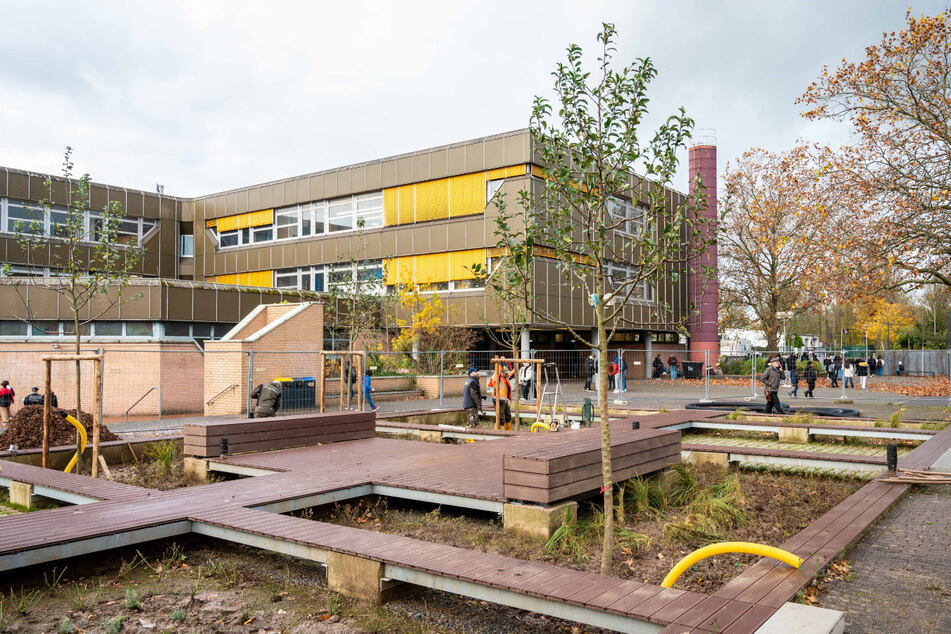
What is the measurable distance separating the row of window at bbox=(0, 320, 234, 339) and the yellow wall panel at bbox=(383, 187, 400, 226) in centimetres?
1170

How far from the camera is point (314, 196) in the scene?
40.1 meters

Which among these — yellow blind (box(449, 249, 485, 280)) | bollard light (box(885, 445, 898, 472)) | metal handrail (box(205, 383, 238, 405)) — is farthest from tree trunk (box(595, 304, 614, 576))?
yellow blind (box(449, 249, 485, 280))

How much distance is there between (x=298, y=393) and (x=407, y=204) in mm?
17003

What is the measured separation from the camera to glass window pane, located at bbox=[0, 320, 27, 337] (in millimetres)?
26750

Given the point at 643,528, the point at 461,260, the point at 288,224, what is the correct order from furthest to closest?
1. the point at 288,224
2. the point at 461,260
3. the point at 643,528

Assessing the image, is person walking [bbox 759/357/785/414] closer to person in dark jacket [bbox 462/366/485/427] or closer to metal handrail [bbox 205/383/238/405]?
person in dark jacket [bbox 462/366/485/427]

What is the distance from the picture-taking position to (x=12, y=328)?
26844mm

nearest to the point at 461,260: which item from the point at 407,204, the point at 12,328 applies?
the point at 407,204

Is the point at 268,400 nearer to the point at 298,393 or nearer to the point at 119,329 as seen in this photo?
the point at 298,393

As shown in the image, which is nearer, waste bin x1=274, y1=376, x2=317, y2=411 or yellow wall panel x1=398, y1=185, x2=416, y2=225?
waste bin x1=274, y1=376, x2=317, y2=411

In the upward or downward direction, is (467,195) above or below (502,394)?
above

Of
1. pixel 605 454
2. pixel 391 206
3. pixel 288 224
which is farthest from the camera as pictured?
pixel 288 224

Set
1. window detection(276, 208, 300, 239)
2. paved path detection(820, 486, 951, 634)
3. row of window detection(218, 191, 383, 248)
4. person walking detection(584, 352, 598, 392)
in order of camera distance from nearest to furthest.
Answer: paved path detection(820, 486, 951, 634) < person walking detection(584, 352, 598, 392) < row of window detection(218, 191, 383, 248) < window detection(276, 208, 300, 239)

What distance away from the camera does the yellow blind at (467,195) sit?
34.3 m
